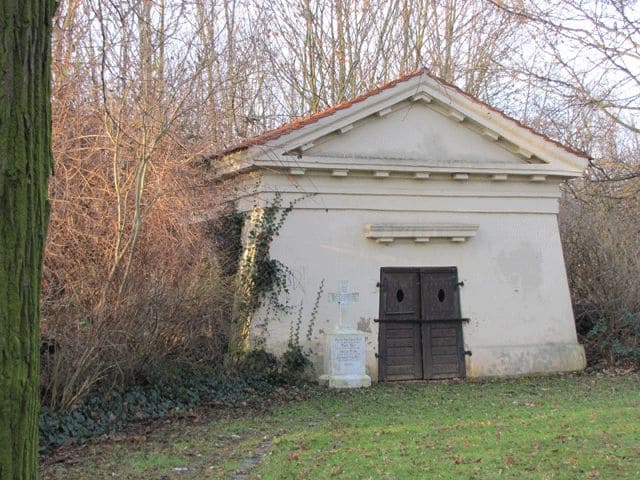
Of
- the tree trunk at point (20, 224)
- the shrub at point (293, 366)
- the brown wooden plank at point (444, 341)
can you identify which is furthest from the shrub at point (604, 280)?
the tree trunk at point (20, 224)

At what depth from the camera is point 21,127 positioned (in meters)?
3.03

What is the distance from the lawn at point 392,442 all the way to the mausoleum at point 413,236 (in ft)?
5.67

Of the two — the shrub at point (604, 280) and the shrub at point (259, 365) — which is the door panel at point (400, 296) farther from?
the shrub at point (604, 280)

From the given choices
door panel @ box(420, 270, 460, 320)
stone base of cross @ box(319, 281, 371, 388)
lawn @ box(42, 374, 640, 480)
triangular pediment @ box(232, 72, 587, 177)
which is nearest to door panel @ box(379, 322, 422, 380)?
door panel @ box(420, 270, 460, 320)

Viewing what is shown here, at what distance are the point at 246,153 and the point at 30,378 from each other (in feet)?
31.8

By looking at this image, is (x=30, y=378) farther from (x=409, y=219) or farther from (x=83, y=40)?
(x=409, y=219)

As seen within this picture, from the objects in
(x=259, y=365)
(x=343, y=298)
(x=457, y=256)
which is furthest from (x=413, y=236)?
(x=259, y=365)

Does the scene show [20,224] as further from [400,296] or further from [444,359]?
[444,359]

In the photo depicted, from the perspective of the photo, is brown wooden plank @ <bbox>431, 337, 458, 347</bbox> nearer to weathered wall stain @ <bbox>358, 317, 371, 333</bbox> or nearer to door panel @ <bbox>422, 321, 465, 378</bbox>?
door panel @ <bbox>422, 321, 465, 378</bbox>

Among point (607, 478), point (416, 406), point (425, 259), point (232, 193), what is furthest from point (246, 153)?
point (607, 478)

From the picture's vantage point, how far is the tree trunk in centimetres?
294

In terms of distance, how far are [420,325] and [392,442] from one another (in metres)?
5.61

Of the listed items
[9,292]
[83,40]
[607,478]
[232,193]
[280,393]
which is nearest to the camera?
[9,292]

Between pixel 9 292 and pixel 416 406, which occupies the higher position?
pixel 9 292
